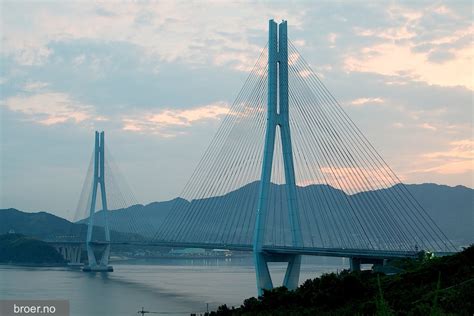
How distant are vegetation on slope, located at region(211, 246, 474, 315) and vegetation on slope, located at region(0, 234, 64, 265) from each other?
261ft

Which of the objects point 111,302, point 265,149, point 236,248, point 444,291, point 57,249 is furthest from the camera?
point 57,249

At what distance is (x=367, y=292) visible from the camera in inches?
755

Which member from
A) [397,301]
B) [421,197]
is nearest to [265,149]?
[397,301]

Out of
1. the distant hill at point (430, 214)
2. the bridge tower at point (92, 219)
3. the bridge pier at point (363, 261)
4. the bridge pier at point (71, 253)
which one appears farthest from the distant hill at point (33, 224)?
the bridge pier at point (363, 261)

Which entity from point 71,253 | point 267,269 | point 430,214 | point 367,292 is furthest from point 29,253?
point 430,214

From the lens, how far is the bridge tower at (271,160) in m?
29.8

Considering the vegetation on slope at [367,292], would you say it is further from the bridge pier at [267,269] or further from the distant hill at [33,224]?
the distant hill at [33,224]

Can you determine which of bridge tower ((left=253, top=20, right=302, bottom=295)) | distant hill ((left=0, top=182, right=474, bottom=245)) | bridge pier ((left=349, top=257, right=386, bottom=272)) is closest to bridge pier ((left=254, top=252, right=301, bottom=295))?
bridge tower ((left=253, top=20, right=302, bottom=295))

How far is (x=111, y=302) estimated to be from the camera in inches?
1547

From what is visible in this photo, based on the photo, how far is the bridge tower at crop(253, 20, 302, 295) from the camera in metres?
29.8

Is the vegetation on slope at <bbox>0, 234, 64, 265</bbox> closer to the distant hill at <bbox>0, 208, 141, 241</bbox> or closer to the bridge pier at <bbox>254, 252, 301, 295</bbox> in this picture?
the distant hill at <bbox>0, 208, 141, 241</bbox>

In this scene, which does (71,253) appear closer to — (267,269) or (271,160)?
(267,269)

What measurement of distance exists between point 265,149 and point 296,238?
14.5 feet

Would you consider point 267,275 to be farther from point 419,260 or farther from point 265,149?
point 419,260
